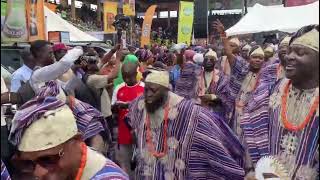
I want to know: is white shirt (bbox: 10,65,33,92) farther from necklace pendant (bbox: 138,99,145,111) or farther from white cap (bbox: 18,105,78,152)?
white cap (bbox: 18,105,78,152)

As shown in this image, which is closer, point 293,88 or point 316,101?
point 316,101

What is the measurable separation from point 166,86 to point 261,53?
349 centimetres

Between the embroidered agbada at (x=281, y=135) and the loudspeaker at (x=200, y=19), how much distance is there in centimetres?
1808


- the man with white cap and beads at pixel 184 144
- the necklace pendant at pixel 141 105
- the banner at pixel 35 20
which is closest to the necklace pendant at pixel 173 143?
the man with white cap and beads at pixel 184 144

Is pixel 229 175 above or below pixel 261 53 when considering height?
below

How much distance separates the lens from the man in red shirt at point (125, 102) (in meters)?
6.69

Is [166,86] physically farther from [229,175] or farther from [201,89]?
[201,89]

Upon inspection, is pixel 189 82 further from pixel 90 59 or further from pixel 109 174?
pixel 109 174

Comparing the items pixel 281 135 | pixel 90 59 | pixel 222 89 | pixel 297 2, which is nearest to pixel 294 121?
pixel 281 135

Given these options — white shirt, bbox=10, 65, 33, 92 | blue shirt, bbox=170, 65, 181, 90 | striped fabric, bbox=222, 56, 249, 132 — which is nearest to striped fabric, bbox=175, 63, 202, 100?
blue shirt, bbox=170, 65, 181, 90

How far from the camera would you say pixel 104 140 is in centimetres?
533

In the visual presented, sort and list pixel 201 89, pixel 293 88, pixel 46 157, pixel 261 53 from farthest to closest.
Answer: pixel 201 89 → pixel 261 53 → pixel 293 88 → pixel 46 157

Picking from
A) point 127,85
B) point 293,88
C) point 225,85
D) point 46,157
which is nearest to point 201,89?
point 225,85

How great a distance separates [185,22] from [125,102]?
12.4 metres
